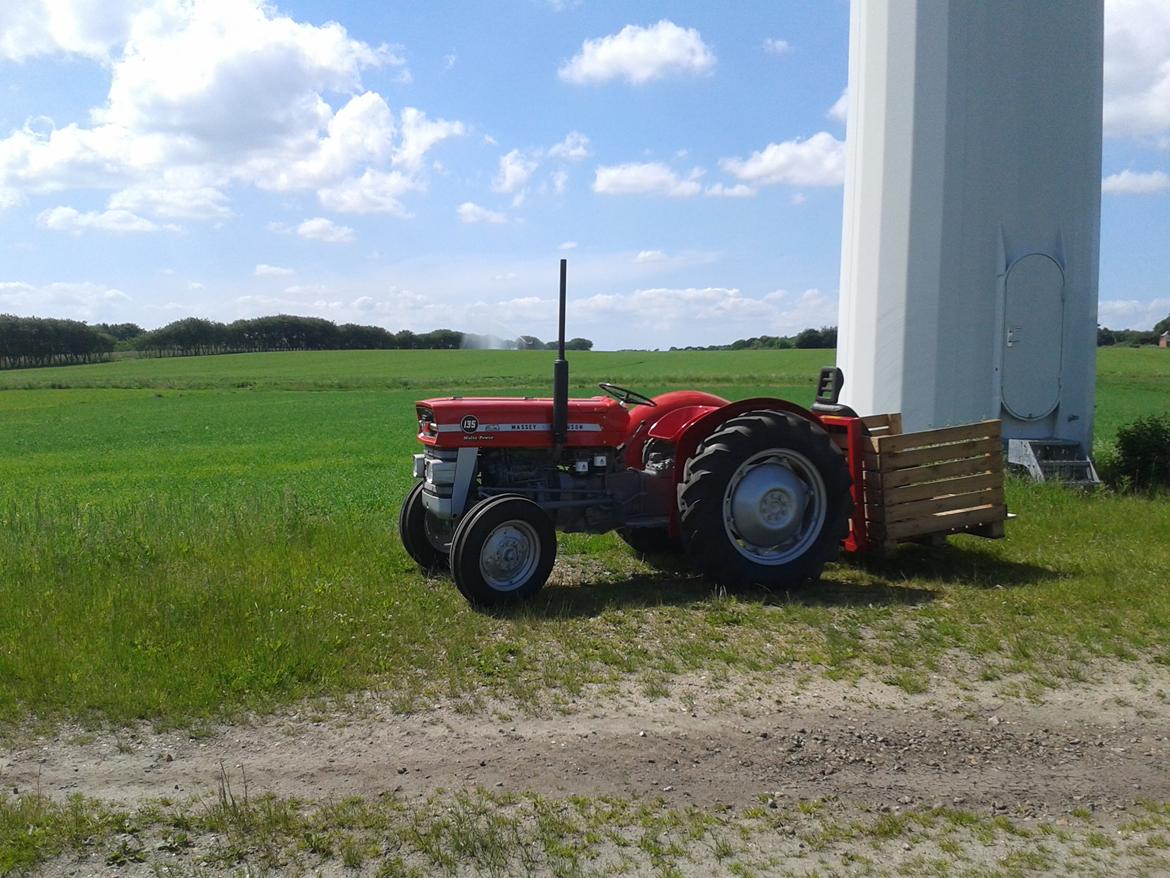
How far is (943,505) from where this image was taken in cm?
771

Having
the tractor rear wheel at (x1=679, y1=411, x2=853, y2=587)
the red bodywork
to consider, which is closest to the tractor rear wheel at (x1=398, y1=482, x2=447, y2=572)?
the red bodywork

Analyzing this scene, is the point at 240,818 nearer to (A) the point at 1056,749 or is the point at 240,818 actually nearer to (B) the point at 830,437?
(A) the point at 1056,749

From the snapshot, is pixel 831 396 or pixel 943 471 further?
pixel 831 396

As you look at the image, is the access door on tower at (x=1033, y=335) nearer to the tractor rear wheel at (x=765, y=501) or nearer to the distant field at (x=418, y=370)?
the tractor rear wheel at (x=765, y=501)

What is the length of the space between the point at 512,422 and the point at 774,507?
1962 mm

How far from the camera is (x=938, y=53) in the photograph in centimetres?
1118

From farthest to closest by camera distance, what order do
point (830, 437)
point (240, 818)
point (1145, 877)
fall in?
point (830, 437)
point (240, 818)
point (1145, 877)

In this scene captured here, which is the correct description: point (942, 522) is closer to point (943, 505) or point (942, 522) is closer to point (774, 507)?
point (943, 505)

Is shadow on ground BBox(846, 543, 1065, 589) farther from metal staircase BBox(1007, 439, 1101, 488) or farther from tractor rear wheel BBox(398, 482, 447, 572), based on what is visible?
metal staircase BBox(1007, 439, 1101, 488)

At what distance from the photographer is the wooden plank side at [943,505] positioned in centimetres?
750

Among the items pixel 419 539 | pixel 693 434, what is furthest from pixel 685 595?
pixel 419 539

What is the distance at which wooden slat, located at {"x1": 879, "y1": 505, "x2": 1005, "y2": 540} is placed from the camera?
7.48 m

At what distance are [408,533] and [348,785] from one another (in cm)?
367

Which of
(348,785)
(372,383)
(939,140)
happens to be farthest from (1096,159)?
(372,383)
